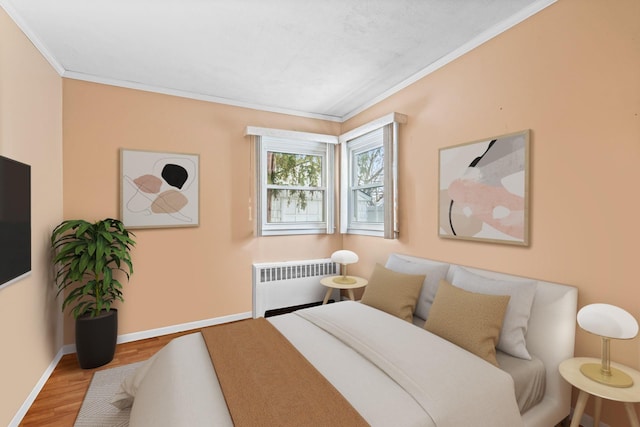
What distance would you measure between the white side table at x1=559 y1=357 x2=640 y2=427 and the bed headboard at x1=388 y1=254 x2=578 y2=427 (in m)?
0.11

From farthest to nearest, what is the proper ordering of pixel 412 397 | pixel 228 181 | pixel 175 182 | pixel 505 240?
pixel 228 181 < pixel 175 182 < pixel 505 240 < pixel 412 397

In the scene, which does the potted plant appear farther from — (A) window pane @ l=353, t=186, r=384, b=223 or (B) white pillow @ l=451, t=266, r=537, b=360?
(B) white pillow @ l=451, t=266, r=537, b=360

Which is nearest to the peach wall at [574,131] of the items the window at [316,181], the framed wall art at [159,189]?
the window at [316,181]

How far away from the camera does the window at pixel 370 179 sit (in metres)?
3.15

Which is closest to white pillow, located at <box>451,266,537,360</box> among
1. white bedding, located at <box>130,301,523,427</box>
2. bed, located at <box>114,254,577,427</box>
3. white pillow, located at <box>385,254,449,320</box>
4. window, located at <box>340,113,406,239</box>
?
bed, located at <box>114,254,577,427</box>

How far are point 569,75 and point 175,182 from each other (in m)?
3.46

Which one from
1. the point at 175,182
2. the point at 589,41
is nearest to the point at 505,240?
the point at 589,41

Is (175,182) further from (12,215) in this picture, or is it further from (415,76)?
(415,76)

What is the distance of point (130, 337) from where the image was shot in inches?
123

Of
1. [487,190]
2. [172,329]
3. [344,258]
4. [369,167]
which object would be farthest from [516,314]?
[172,329]

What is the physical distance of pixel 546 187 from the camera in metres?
1.97

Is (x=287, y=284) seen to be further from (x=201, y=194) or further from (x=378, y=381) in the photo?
(x=378, y=381)

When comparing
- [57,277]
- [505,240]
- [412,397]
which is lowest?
[412,397]

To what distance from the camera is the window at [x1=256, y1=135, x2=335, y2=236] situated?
3754 millimetres
